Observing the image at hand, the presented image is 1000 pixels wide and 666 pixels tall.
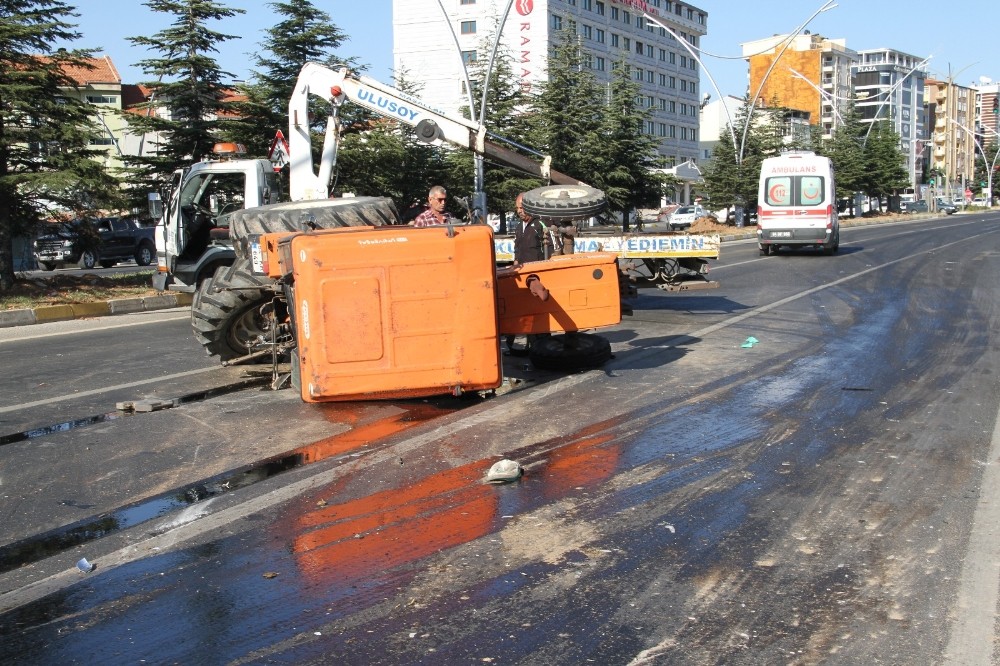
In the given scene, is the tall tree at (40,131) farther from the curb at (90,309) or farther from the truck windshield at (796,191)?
the truck windshield at (796,191)

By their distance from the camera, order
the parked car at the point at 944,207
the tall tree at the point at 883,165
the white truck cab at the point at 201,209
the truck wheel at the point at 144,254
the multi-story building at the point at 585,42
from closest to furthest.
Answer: the white truck cab at the point at 201,209 < the truck wheel at the point at 144,254 < the tall tree at the point at 883,165 < the multi-story building at the point at 585,42 < the parked car at the point at 944,207

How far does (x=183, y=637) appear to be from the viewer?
12.6 ft

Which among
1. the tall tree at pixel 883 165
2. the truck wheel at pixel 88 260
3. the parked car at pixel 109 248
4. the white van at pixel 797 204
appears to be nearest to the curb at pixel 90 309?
the parked car at pixel 109 248

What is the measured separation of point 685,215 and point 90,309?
145 feet

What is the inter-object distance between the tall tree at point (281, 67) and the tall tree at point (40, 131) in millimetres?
8121

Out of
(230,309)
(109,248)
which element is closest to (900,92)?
(109,248)

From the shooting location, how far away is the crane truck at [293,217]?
955 cm

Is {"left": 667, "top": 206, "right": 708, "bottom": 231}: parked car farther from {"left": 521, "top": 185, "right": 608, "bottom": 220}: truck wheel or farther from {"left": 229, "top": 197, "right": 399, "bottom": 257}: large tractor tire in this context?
{"left": 229, "top": 197, "right": 399, "bottom": 257}: large tractor tire

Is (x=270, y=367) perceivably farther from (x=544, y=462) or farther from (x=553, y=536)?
(x=553, y=536)

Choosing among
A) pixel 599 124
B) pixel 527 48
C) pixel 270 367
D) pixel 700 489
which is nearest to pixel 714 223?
pixel 599 124

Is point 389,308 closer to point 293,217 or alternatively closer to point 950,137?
point 293,217

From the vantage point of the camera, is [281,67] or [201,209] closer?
[201,209]

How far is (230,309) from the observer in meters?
9.51

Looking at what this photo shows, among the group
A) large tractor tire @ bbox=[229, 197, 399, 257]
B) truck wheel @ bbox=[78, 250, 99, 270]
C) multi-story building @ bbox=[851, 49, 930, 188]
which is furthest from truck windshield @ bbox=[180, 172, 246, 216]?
multi-story building @ bbox=[851, 49, 930, 188]
